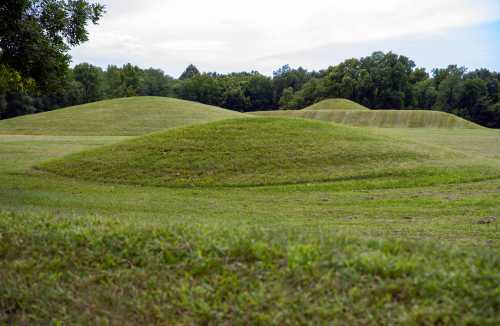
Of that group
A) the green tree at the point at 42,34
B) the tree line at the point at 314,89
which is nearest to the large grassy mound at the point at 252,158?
the green tree at the point at 42,34

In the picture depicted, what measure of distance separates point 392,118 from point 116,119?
1565 inches

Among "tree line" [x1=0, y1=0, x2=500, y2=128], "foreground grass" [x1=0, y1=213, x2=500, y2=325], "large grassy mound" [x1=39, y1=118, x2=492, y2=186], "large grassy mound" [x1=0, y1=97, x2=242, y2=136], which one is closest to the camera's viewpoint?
"foreground grass" [x1=0, y1=213, x2=500, y2=325]

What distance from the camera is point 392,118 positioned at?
72.1 m

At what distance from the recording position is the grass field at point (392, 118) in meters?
68.2

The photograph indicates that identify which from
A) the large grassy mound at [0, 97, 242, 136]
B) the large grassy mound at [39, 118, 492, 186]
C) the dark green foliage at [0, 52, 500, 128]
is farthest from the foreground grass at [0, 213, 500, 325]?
the dark green foliage at [0, 52, 500, 128]

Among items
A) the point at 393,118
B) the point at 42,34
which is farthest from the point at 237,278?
the point at 393,118

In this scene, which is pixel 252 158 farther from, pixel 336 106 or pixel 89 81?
pixel 89 81

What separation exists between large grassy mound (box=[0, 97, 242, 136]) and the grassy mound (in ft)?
65.6

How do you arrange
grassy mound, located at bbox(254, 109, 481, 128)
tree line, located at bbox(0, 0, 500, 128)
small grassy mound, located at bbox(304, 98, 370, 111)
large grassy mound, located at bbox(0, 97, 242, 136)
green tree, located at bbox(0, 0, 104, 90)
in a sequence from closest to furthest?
green tree, located at bbox(0, 0, 104, 90), large grassy mound, located at bbox(0, 97, 242, 136), grassy mound, located at bbox(254, 109, 481, 128), small grassy mound, located at bbox(304, 98, 370, 111), tree line, located at bbox(0, 0, 500, 128)

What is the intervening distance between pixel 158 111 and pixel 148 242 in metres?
54.8

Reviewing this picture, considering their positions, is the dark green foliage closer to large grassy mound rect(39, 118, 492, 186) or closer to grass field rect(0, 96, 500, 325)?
large grassy mound rect(39, 118, 492, 186)

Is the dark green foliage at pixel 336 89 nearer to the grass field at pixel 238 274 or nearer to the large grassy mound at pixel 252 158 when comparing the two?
the large grassy mound at pixel 252 158

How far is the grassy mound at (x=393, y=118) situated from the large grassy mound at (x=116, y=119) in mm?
19986

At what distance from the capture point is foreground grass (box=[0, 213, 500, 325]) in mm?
4840
